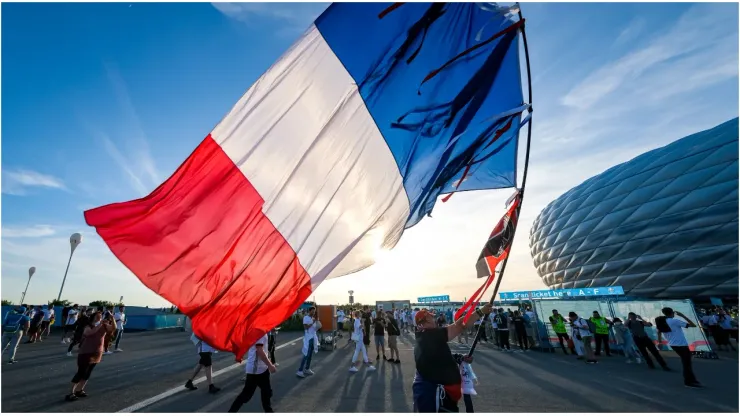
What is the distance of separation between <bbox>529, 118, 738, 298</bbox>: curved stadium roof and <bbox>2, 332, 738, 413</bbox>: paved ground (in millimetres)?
34174

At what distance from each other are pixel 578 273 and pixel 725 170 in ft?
64.2

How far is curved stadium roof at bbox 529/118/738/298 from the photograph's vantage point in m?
36.9

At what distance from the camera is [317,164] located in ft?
12.7

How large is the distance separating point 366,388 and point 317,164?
6.26m

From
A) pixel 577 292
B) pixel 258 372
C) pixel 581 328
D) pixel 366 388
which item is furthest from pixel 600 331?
pixel 577 292

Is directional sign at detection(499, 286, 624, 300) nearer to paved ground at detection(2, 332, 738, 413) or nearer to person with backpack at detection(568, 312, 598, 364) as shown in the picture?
person with backpack at detection(568, 312, 598, 364)

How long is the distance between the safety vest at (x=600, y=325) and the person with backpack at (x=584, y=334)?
719mm

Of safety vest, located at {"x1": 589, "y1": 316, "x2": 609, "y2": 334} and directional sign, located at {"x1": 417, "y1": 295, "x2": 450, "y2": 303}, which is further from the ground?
directional sign, located at {"x1": 417, "y1": 295, "x2": 450, "y2": 303}

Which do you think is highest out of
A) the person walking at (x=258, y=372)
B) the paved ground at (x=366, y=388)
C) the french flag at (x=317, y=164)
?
the french flag at (x=317, y=164)

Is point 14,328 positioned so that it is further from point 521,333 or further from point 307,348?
point 521,333

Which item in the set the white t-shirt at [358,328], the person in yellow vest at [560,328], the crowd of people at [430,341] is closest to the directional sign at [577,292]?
the crowd of people at [430,341]

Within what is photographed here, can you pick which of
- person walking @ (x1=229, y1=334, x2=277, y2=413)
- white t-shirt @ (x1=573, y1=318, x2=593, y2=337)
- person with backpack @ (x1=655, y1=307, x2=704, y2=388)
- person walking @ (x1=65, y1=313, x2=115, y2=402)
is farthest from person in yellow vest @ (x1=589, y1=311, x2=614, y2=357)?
person walking @ (x1=65, y1=313, x2=115, y2=402)

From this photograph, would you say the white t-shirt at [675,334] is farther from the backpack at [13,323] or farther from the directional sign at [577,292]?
the directional sign at [577,292]

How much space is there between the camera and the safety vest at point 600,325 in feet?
44.5
